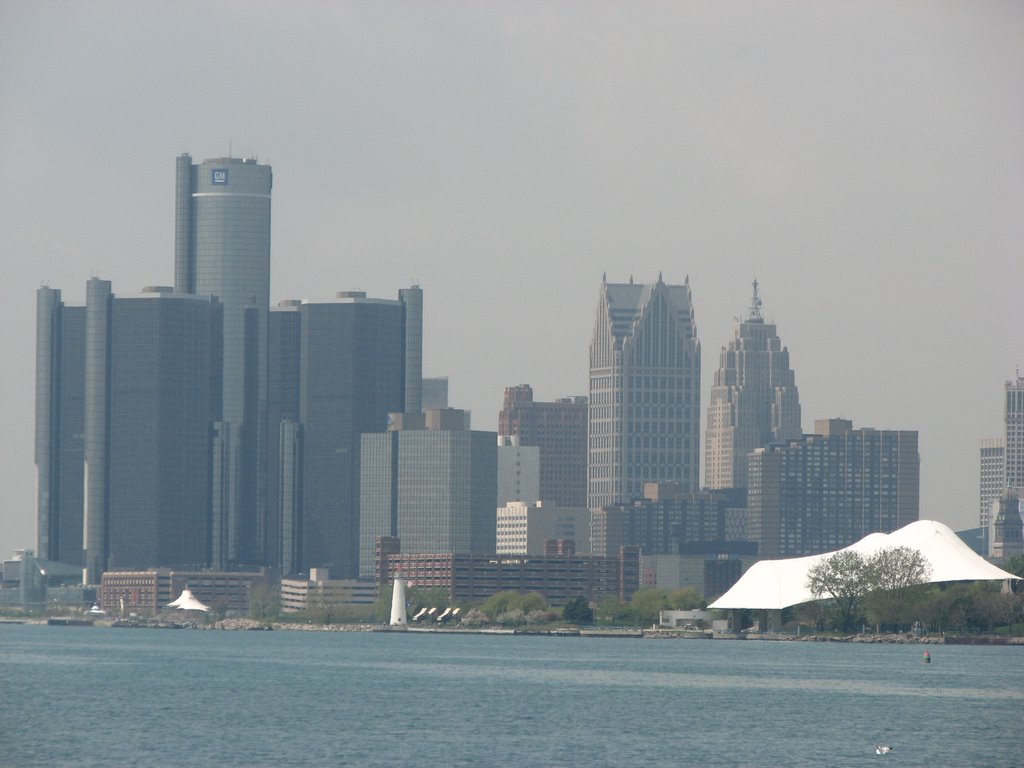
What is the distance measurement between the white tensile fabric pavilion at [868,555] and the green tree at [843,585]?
69.8 inches

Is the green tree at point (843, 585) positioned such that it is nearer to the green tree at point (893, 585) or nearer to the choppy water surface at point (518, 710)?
the green tree at point (893, 585)

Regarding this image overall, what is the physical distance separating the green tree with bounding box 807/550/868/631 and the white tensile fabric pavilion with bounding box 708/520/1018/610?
A: 1.77 m

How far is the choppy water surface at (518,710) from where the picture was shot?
74.1 meters

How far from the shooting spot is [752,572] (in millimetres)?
193125

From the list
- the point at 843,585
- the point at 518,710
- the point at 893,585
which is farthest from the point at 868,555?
the point at 518,710

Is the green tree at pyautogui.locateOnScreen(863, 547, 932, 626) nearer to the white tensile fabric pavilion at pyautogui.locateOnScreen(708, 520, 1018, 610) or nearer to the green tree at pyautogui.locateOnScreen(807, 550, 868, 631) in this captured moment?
the green tree at pyautogui.locateOnScreen(807, 550, 868, 631)

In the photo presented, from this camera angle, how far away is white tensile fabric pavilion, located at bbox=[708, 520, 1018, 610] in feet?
602

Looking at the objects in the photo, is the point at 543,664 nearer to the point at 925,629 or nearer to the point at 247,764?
the point at 925,629

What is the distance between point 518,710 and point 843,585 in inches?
Result: 3487

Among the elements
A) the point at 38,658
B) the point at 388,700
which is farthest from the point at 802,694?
the point at 38,658

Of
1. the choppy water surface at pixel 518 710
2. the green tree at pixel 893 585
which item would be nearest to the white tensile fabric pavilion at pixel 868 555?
the green tree at pixel 893 585

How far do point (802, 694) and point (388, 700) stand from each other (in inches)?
703

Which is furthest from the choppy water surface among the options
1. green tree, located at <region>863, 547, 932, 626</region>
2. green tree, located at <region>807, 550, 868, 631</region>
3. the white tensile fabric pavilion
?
the white tensile fabric pavilion

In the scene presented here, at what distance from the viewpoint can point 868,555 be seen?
18600cm
